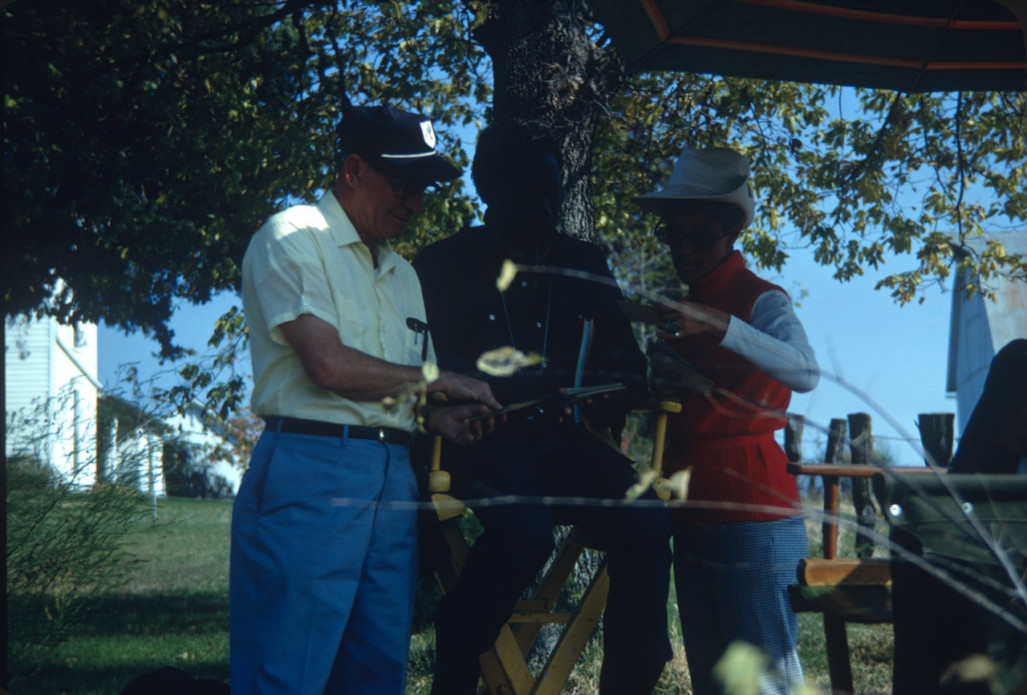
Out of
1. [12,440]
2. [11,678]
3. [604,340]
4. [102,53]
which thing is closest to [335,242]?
[604,340]

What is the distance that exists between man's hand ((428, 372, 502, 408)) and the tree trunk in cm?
270

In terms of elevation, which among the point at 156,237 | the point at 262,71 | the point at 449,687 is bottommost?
the point at 449,687

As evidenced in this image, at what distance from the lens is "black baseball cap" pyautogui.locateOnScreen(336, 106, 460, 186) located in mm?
2883

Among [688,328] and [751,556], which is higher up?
[688,328]

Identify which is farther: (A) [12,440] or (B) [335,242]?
(A) [12,440]

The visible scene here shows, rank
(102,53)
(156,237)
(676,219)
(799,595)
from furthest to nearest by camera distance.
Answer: (156,237) < (102,53) < (676,219) < (799,595)

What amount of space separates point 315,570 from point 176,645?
16.5 ft

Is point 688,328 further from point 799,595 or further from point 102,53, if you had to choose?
point 102,53

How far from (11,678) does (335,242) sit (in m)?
3.62

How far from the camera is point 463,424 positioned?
9.23 ft

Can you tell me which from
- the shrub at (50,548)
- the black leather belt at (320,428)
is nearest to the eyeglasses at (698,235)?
the black leather belt at (320,428)

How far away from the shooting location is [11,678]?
16.6ft

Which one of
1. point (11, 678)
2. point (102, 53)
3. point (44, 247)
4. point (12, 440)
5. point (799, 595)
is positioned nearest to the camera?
point (799, 595)

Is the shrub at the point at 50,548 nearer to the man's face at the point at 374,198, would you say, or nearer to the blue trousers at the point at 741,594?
the man's face at the point at 374,198
